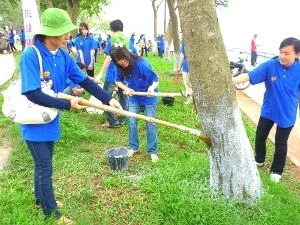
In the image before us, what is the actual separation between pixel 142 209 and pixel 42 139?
1.27m

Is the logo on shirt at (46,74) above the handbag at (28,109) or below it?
above

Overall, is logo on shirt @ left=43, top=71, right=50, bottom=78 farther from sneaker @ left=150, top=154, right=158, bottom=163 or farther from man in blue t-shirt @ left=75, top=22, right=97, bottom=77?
man in blue t-shirt @ left=75, top=22, right=97, bottom=77

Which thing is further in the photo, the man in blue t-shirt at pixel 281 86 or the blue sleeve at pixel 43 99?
the man in blue t-shirt at pixel 281 86

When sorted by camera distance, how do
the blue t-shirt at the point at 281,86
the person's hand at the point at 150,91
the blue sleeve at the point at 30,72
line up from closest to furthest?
the blue sleeve at the point at 30,72
the blue t-shirt at the point at 281,86
the person's hand at the point at 150,91

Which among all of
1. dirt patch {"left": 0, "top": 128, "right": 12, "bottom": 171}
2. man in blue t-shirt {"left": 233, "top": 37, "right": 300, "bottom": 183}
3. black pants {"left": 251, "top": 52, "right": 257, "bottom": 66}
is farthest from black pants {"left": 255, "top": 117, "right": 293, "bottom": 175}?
black pants {"left": 251, "top": 52, "right": 257, "bottom": 66}

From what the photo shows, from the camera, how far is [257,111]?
33.2ft

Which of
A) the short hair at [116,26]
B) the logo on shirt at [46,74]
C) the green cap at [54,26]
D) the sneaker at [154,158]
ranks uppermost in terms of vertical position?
the green cap at [54,26]

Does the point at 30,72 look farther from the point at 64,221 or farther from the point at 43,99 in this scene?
the point at 64,221

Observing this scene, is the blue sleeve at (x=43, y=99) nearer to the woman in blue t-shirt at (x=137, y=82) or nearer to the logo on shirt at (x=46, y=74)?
the logo on shirt at (x=46, y=74)

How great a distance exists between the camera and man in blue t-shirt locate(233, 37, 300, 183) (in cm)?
475

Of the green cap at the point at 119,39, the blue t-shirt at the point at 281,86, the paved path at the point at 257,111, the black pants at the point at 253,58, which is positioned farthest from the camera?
the black pants at the point at 253,58

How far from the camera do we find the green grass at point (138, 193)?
3887mm

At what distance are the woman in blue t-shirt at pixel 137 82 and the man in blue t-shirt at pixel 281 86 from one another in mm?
1181

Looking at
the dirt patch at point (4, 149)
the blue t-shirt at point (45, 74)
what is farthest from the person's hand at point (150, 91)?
the dirt patch at point (4, 149)
